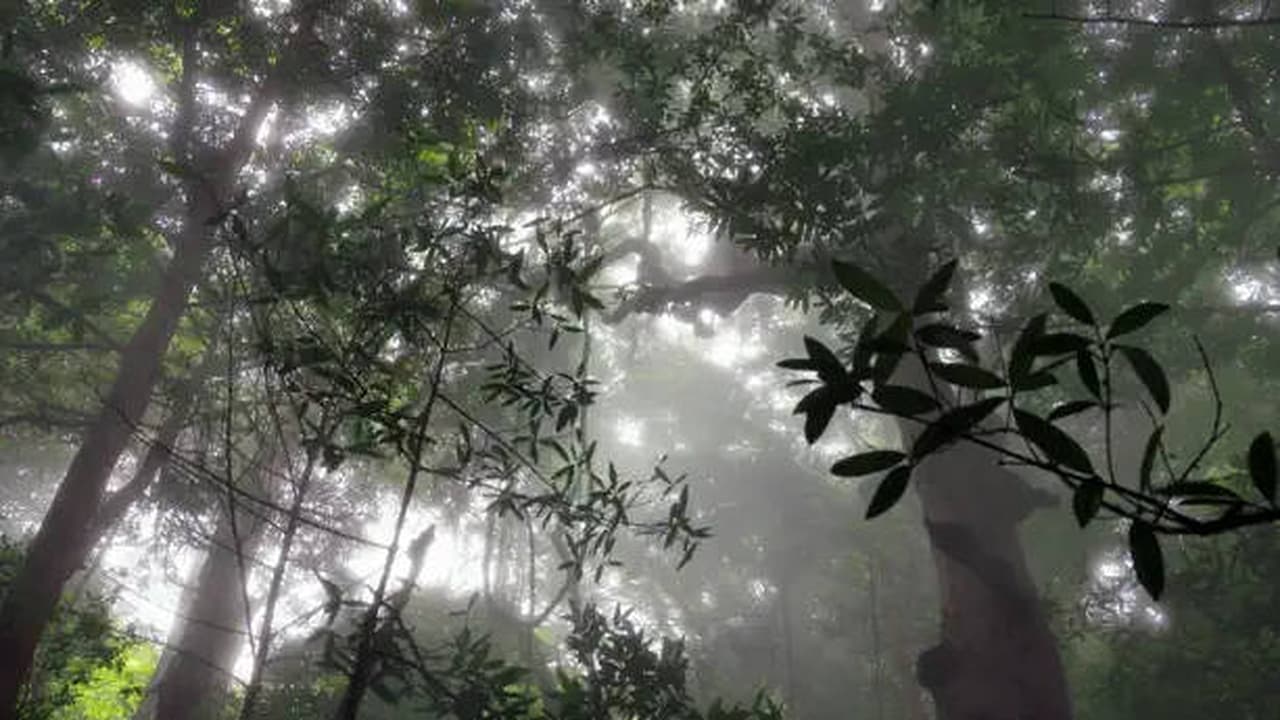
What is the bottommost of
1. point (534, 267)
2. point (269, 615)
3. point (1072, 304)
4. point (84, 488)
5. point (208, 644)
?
point (1072, 304)

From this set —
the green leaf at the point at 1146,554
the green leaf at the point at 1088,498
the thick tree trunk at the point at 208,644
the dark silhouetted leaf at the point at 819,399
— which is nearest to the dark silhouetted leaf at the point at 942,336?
the dark silhouetted leaf at the point at 819,399

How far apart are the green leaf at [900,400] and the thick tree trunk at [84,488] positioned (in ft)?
20.9

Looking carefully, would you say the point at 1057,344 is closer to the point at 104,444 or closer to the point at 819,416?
the point at 819,416

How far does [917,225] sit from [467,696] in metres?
5.86

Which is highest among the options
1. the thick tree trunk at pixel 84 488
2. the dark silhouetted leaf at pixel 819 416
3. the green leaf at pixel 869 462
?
the thick tree trunk at pixel 84 488

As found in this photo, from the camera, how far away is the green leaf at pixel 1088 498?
1599 millimetres

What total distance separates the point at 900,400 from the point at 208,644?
15423 millimetres

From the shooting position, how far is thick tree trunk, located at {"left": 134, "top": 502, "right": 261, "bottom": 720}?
40.4ft

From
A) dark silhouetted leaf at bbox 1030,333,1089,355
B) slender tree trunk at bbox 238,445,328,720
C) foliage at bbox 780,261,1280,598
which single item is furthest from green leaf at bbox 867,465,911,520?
slender tree trunk at bbox 238,445,328,720

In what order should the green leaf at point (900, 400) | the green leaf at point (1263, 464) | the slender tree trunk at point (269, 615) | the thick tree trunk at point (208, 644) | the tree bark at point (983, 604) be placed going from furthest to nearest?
the thick tree trunk at point (208, 644) → the tree bark at point (983, 604) → the slender tree trunk at point (269, 615) → the green leaf at point (900, 400) → the green leaf at point (1263, 464)

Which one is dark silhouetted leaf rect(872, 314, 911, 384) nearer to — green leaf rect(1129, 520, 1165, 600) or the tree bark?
green leaf rect(1129, 520, 1165, 600)

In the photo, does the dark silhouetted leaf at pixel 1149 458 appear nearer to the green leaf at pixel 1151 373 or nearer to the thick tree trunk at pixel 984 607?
the green leaf at pixel 1151 373

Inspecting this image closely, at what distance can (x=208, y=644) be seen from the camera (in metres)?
14.3

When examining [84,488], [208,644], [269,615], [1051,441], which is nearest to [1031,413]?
[1051,441]
